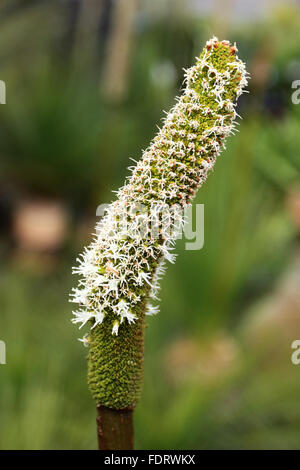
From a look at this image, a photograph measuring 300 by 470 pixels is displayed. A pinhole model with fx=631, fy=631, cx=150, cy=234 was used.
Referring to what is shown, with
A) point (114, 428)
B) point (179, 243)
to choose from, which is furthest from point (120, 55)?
point (114, 428)

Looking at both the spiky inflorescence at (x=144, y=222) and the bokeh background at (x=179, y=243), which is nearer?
the spiky inflorescence at (x=144, y=222)

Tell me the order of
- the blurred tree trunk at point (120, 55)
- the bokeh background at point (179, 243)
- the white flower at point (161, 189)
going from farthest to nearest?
the blurred tree trunk at point (120, 55) → the bokeh background at point (179, 243) → the white flower at point (161, 189)

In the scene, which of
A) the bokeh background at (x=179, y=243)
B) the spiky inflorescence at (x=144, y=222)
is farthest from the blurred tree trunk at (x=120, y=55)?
the spiky inflorescence at (x=144, y=222)

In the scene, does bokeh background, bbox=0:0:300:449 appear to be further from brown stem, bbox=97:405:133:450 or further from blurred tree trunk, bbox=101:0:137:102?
brown stem, bbox=97:405:133:450

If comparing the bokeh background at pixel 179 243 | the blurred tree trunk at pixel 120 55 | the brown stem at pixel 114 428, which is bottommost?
the brown stem at pixel 114 428

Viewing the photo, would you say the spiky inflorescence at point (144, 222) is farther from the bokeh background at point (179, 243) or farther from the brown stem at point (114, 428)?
the bokeh background at point (179, 243)

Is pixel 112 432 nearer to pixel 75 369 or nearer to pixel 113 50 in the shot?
pixel 75 369

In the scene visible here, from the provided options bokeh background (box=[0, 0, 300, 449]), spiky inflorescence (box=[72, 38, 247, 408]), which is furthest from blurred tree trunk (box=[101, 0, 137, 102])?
spiky inflorescence (box=[72, 38, 247, 408])
